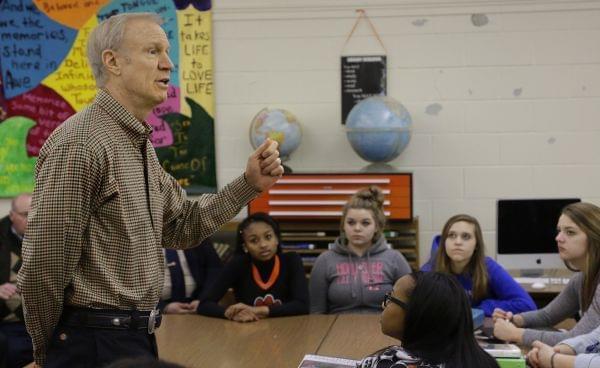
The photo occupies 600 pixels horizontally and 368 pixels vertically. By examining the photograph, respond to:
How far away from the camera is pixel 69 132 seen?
6.61 ft

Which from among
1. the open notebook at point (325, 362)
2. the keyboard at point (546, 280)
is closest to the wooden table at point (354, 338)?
the open notebook at point (325, 362)

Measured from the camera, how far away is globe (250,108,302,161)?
5.08m

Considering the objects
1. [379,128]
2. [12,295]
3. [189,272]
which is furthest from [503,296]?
[12,295]

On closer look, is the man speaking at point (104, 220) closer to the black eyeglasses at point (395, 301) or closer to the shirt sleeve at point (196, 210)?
the shirt sleeve at point (196, 210)

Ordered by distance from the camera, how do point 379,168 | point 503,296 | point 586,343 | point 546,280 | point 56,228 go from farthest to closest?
point 379,168
point 546,280
point 503,296
point 586,343
point 56,228

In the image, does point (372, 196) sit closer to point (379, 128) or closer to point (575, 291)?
point (379, 128)

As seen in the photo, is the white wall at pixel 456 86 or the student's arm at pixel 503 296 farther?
the white wall at pixel 456 86

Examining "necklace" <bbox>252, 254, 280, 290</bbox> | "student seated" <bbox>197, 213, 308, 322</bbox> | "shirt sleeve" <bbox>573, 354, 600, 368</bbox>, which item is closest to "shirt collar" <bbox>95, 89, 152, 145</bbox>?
"shirt sleeve" <bbox>573, 354, 600, 368</bbox>

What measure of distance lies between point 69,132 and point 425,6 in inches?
142

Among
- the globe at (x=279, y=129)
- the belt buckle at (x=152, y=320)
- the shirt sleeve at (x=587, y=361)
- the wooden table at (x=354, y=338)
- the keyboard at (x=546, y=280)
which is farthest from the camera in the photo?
the globe at (x=279, y=129)

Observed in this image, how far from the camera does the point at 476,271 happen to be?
3.79m

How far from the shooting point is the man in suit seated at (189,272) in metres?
4.61

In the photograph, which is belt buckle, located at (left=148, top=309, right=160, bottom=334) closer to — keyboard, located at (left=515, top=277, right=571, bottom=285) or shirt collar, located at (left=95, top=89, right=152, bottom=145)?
shirt collar, located at (left=95, top=89, right=152, bottom=145)

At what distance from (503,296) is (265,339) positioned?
1185 millimetres
